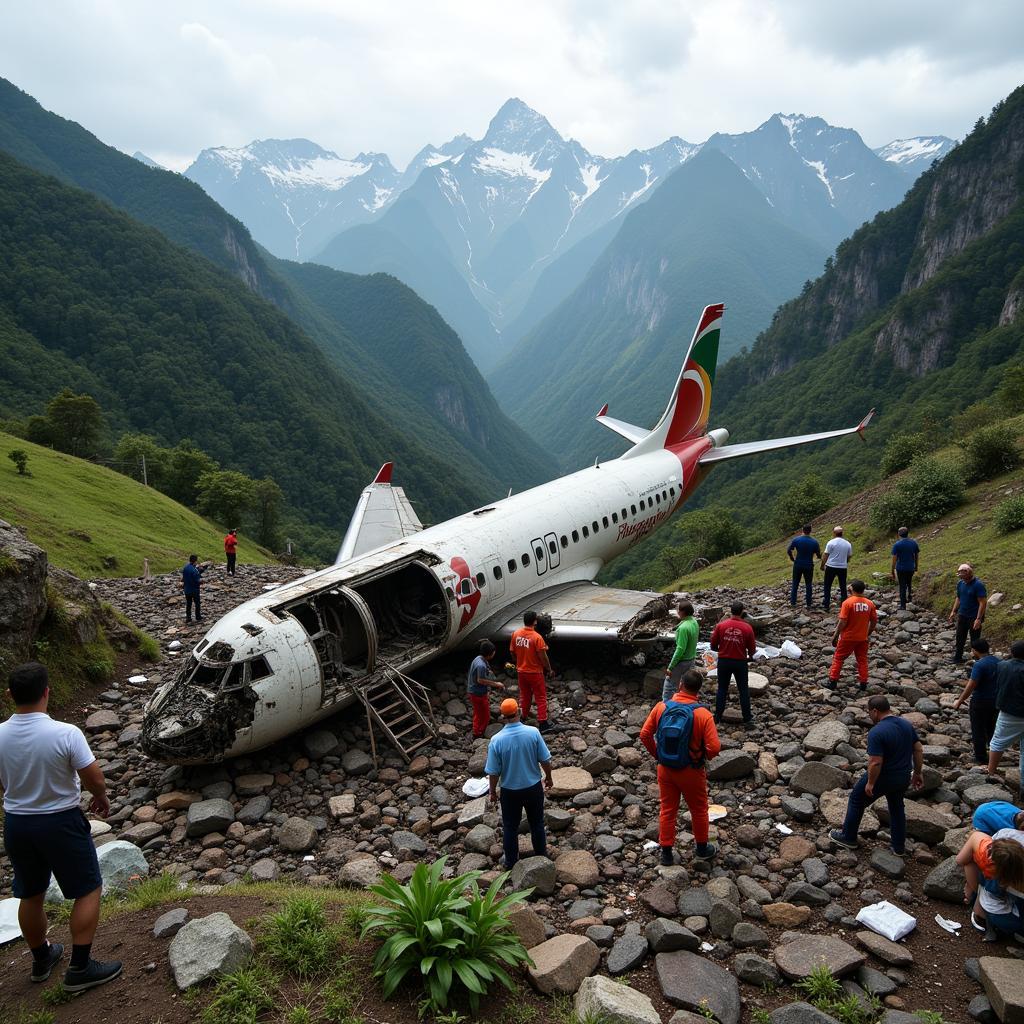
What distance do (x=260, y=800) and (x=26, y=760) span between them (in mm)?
5825

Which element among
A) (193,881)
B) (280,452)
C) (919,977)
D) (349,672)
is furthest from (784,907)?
(280,452)

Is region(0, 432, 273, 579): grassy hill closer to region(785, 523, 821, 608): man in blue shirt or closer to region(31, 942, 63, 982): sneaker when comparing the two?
region(31, 942, 63, 982): sneaker

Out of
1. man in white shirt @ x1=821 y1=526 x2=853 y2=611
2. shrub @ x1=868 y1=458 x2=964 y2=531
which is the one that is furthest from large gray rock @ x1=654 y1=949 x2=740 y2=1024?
shrub @ x1=868 y1=458 x2=964 y2=531

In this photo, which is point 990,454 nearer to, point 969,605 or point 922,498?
point 922,498

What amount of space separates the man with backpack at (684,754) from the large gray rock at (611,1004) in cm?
234

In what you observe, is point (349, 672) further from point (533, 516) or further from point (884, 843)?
point (884, 843)

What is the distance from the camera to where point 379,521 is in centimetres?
2358

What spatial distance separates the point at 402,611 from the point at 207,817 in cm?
696

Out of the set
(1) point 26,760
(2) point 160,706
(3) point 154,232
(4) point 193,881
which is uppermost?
(3) point 154,232

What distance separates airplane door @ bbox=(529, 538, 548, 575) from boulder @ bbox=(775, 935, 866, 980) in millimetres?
11448

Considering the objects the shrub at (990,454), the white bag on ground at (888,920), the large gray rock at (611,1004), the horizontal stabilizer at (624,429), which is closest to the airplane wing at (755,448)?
the horizontal stabilizer at (624,429)

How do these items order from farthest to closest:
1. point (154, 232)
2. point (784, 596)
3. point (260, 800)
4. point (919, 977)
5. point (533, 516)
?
1. point (154, 232)
2. point (784, 596)
3. point (533, 516)
4. point (260, 800)
5. point (919, 977)

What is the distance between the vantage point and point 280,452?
123 m

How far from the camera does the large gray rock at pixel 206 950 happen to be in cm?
611
